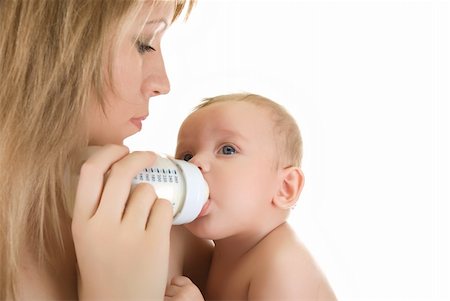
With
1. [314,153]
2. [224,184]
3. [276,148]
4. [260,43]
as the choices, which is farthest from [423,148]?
[224,184]

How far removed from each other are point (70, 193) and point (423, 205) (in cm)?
150

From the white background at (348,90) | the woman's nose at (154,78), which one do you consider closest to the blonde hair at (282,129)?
the woman's nose at (154,78)

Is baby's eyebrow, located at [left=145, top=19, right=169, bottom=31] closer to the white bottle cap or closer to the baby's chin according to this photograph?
the white bottle cap

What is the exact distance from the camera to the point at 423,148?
90.4 inches

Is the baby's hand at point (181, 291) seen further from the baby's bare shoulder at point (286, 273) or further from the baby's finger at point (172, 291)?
the baby's bare shoulder at point (286, 273)

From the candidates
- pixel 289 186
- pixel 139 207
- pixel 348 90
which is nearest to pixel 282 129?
pixel 289 186

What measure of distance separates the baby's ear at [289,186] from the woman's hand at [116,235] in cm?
42

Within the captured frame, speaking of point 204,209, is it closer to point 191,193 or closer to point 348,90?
point 191,193

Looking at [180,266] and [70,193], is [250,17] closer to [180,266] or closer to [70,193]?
[180,266]

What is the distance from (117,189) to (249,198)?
0.39 meters

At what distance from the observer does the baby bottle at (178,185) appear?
108 cm

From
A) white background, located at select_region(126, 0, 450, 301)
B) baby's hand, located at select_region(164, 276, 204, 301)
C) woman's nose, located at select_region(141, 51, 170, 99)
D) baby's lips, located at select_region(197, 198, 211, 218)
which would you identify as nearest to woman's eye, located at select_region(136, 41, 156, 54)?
woman's nose, located at select_region(141, 51, 170, 99)

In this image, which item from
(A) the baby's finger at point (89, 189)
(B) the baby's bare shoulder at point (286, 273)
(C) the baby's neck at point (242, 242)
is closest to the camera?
(A) the baby's finger at point (89, 189)

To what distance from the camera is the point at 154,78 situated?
120cm
